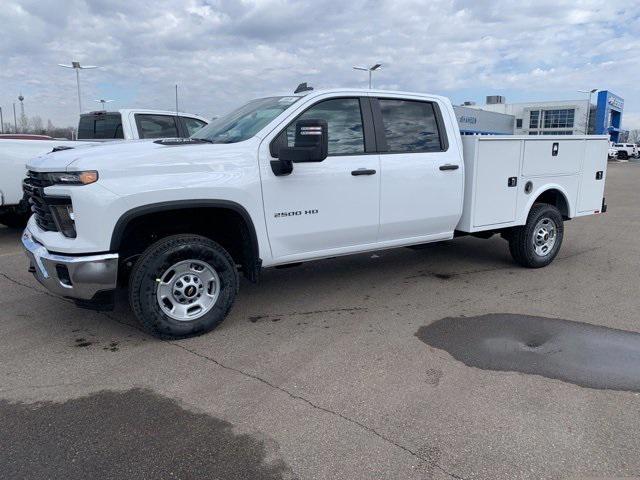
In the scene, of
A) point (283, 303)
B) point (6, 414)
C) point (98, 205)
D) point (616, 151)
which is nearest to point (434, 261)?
point (283, 303)

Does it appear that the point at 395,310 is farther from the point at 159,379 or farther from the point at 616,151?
the point at 616,151

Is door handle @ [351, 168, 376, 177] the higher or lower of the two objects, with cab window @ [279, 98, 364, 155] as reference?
lower

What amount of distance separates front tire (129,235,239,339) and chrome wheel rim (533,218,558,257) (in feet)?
13.3

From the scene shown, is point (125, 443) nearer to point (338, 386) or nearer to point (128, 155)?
point (338, 386)

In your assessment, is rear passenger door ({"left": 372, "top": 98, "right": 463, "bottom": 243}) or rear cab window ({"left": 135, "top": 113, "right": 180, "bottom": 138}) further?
rear cab window ({"left": 135, "top": 113, "right": 180, "bottom": 138})

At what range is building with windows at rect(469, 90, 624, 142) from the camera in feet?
225

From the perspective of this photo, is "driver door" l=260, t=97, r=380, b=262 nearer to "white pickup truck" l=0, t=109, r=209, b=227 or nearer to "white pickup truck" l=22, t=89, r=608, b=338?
"white pickup truck" l=22, t=89, r=608, b=338

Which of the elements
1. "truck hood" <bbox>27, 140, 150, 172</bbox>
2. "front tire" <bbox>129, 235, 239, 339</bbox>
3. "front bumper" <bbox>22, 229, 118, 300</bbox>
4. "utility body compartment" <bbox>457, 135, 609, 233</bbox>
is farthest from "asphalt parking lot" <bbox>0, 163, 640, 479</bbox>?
"truck hood" <bbox>27, 140, 150, 172</bbox>

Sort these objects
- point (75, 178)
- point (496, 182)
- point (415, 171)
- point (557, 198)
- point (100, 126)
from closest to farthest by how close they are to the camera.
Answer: point (75, 178) < point (415, 171) < point (496, 182) < point (557, 198) < point (100, 126)

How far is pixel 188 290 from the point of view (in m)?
4.32

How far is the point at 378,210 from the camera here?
16.9 feet

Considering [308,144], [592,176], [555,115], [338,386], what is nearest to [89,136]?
[308,144]

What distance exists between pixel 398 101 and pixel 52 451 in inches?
167

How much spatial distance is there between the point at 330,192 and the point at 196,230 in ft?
4.07
